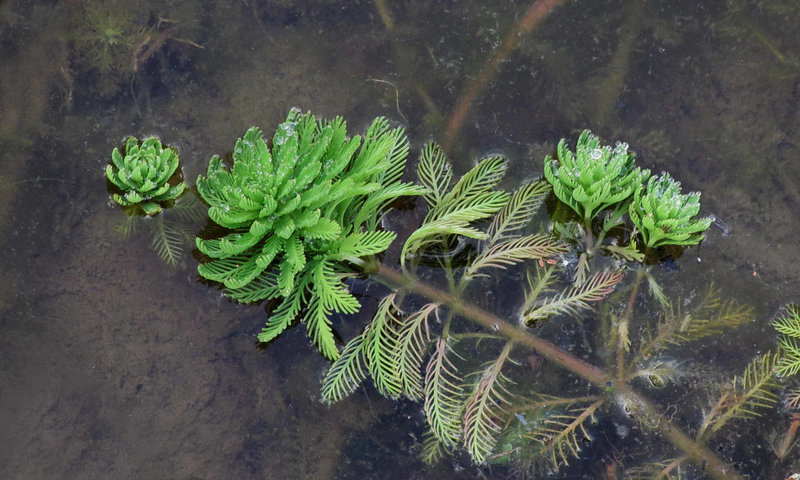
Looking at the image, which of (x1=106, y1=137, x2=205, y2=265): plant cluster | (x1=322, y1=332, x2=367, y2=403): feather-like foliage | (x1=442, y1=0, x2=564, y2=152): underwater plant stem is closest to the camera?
(x1=322, y1=332, x2=367, y2=403): feather-like foliage

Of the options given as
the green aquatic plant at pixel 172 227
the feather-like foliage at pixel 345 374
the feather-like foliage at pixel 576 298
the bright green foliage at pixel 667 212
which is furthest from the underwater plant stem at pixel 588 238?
the green aquatic plant at pixel 172 227

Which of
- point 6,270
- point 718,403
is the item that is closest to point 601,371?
point 718,403

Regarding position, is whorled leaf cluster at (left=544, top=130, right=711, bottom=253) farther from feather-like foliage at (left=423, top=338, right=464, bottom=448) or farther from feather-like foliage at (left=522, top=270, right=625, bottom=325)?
feather-like foliage at (left=423, top=338, right=464, bottom=448)

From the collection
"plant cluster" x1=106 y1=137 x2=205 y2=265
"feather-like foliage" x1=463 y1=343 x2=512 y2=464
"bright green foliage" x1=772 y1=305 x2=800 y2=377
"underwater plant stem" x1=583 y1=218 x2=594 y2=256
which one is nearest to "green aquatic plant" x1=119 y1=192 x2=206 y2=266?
"plant cluster" x1=106 y1=137 x2=205 y2=265

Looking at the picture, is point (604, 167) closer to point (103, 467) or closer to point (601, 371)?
point (601, 371)

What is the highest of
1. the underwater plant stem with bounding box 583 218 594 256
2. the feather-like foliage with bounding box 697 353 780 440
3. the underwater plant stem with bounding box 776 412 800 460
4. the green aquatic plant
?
the green aquatic plant

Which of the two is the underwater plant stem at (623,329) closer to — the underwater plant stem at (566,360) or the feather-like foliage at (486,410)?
the underwater plant stem at (566,360)
